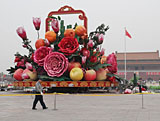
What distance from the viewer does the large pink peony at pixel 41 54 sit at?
23.7 meters

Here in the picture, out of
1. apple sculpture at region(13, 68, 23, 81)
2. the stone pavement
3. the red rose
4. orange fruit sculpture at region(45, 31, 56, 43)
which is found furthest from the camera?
apple sculpture at region(13, 68, 23, 81)

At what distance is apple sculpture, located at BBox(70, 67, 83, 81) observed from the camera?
75.2ft

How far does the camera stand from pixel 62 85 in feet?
77.5

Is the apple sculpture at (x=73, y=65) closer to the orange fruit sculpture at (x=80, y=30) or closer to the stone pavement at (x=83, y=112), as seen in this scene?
the orange fruit sculpture at (x=80, y=30)

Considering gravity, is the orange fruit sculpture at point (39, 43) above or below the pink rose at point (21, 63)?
above

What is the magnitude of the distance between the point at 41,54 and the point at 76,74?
3432 millimetres

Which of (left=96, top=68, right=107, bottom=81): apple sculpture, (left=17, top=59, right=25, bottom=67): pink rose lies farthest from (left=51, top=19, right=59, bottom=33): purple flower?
(left=96, top=68, right=107, bottom=81): apple sculpture

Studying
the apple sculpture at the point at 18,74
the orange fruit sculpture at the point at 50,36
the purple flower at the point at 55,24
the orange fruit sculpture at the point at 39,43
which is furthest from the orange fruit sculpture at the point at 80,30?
the apple sculpture at the point at 18,74

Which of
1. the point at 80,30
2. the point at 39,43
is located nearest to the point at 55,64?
the point at 39,43

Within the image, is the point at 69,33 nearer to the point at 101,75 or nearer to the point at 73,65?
the point at 73,65

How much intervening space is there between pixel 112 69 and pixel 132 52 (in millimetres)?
60478

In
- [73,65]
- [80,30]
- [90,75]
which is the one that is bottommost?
[90,75]

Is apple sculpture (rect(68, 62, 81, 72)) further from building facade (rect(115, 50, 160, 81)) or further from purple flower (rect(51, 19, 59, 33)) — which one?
building facade (rect(115, 50, 160, 81))

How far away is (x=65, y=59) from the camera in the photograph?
22.9 meters
